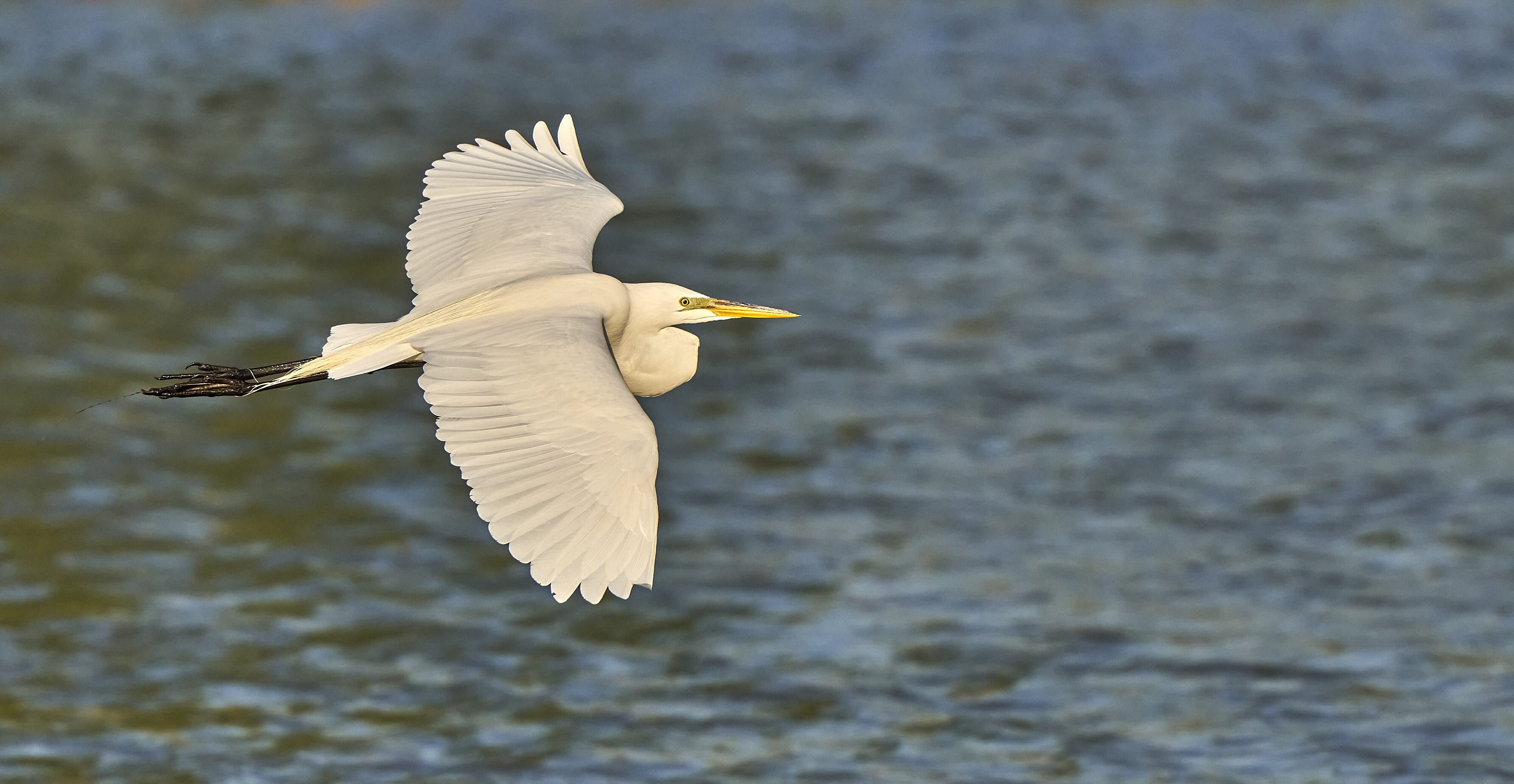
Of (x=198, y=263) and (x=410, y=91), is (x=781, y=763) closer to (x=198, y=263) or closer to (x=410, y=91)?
(x=198, y=263)

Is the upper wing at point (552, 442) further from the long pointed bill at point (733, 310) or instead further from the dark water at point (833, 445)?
the dark water at point (833, 445)

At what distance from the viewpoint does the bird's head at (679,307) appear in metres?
6.19

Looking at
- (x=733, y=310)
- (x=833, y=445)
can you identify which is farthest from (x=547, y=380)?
(x=833, y=445)

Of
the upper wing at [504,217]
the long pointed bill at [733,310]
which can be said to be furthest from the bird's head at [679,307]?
the upper wing at [504,217]

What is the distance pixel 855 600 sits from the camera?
13.6 m

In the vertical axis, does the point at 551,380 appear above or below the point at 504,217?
below

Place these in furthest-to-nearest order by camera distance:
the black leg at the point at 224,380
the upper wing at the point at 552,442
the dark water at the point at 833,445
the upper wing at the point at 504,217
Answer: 1. the dark water at the point at 833,445
2. the upper wing at the point at 504,217
3. the black leg at the point at 224,380
4. the upper wing at the point at 552,442

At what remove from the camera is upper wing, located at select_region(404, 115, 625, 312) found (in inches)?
259

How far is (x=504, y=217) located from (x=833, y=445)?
31.1 feet

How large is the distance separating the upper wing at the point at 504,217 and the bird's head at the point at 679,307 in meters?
0.34

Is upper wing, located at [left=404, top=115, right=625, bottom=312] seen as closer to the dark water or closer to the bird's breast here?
the bird's breast

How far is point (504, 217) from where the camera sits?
22.4 ft

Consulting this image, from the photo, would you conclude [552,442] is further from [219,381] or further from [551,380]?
[219,381]

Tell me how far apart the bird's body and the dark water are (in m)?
5.72
